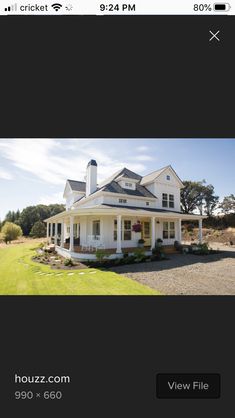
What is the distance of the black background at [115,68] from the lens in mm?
1707

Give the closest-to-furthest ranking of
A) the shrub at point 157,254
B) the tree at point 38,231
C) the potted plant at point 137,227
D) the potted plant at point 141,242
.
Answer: the shrub at point 157,254 → the potted plant at point 137,227 → the potted plant at point 141,242 → the tree at point 38,231

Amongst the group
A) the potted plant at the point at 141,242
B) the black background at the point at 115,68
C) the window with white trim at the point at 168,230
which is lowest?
the potted plant at the point at 141,242

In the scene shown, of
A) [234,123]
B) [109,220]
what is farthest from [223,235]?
[234,123]

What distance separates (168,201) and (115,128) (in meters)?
14.9

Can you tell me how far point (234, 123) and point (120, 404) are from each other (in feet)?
7.86

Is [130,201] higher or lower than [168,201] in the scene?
lower

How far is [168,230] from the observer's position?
15422mm

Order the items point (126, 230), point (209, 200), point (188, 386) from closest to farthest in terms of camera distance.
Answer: point (188, 386) → point (126, 230) → point (209, 200)

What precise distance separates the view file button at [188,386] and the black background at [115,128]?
0.03 m

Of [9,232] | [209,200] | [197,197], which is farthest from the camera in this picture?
[197,197]
